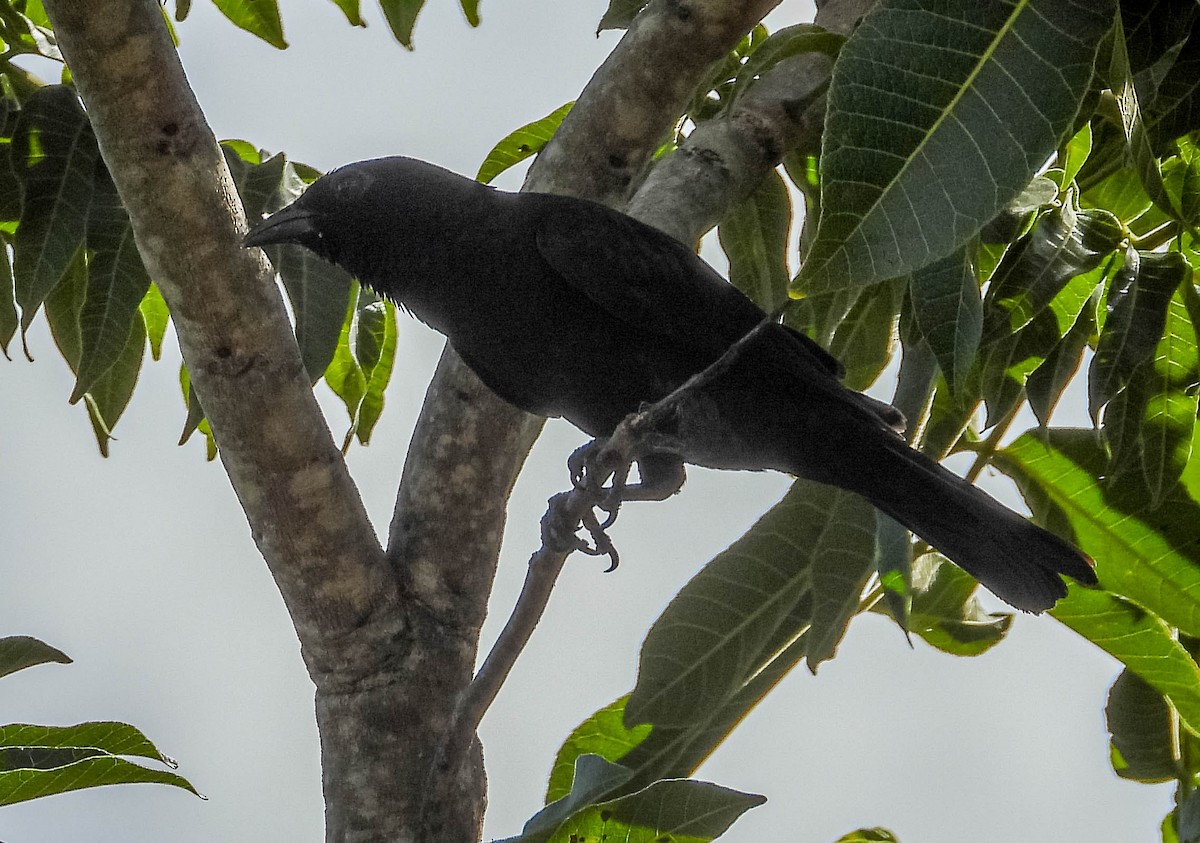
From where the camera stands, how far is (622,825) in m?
1.92

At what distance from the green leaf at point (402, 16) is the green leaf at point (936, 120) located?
126cm

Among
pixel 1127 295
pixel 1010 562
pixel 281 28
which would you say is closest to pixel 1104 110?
pixel 1127 295

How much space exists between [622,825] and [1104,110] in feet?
4.61

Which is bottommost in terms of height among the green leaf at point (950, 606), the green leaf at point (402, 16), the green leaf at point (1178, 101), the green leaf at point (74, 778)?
the green leaf at point (74, 778)

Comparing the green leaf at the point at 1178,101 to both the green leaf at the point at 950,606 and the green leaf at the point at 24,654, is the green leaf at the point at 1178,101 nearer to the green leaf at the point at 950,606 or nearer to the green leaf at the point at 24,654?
the green leaf at the point at 950,606

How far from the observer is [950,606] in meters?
2.49

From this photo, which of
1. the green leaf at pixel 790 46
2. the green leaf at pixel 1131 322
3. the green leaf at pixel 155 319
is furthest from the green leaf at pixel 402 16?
the green leaf at pixel 1131 322

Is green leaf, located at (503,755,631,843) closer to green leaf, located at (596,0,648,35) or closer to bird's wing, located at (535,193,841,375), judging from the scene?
bird's wing, located at (535,193,841,375)

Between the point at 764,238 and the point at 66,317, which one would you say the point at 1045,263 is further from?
the point at 66,317

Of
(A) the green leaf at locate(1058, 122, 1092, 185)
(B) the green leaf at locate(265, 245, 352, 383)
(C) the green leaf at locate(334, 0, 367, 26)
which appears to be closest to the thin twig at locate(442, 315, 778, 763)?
(B) the green leaf at locate(265, 245, 352, 383)

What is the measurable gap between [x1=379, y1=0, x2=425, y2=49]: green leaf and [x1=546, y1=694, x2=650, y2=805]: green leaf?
142cm

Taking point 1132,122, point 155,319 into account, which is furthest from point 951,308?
point 155,319

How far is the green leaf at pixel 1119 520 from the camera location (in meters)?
2.24

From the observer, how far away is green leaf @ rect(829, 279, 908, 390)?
2445mm
